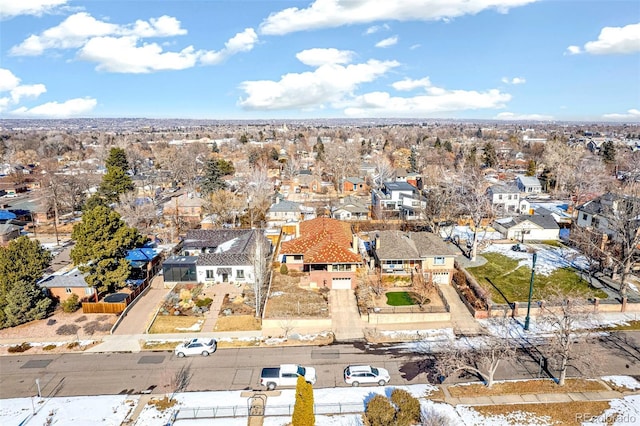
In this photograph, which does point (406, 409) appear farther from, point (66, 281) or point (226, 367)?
point (66, 281)

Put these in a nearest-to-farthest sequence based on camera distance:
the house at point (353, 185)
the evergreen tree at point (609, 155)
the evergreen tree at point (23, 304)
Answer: the evergreen tree at point (23, 304) → the house at point (353, 185) → the evergreen tree at point (609, 155)

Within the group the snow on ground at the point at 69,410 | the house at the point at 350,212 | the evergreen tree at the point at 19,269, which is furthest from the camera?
the house at the point at 350,212

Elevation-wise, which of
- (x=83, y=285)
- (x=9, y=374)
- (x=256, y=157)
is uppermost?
(x=256, y=157)

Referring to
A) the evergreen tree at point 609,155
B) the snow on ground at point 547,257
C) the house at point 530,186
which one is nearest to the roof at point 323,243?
the snow on ground at point 547,257

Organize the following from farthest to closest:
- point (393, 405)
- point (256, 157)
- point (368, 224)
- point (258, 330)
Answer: point (256, 157), point (368, 224), point (258, 330), point (393, 405)

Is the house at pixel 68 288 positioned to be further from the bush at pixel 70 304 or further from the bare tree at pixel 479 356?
the bare tree at pixel 479 356

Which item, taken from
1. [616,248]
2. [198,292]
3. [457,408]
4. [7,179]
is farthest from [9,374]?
[7,179]

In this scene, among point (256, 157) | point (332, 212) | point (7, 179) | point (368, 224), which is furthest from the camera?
Result: point (256, 157)

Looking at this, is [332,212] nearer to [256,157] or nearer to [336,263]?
[336,263]
